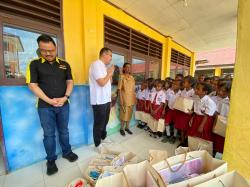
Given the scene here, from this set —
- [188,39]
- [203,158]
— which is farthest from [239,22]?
[188,39]

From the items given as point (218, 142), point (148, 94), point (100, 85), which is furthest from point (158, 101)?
point (100, 85)

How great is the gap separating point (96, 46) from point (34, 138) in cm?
164

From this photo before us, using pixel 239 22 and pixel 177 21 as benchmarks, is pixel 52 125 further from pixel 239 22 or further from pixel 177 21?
pixel 177 21

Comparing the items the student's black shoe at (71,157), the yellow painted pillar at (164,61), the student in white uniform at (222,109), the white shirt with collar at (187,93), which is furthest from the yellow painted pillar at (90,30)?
the yellow painted pillar at (164,61)

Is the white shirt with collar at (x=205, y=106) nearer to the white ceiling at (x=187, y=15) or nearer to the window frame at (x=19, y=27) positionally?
the white ceiling at (x=187, y=15)

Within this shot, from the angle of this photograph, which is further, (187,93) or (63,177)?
(187,93)

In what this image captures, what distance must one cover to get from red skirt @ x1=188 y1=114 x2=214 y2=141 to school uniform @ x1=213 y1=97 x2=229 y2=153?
0.08 meters

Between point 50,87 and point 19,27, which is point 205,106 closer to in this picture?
point 50,87

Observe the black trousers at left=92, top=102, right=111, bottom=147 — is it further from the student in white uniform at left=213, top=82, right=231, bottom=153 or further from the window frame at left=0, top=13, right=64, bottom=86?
the student in white uniform at left=213, top=82, right=231, bottom=153

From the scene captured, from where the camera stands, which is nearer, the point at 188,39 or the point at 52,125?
the point at 52,125

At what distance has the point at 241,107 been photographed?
3.86ft

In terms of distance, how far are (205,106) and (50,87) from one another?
190 centimetres

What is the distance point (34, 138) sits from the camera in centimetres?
176

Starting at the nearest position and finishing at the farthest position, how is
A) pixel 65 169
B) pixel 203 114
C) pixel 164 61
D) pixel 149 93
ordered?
pixel 65 169
pixel 203 114
pixel 149 93
pixel 164 61
